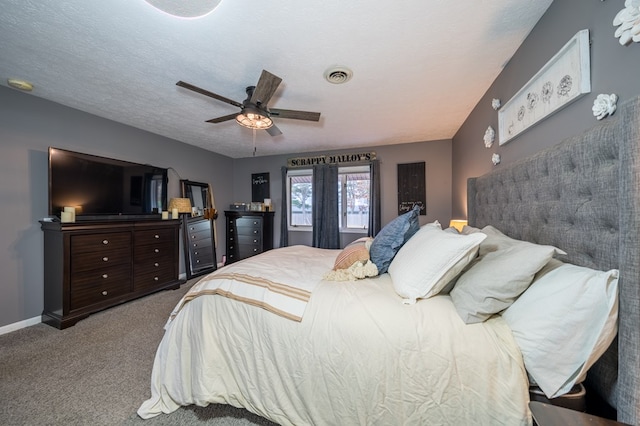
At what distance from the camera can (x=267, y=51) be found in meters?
1.70

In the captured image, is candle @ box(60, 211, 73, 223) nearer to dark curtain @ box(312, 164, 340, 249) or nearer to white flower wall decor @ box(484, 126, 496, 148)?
dark curtain @ box(312, 164, 340, 249)

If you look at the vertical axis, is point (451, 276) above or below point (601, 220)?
below

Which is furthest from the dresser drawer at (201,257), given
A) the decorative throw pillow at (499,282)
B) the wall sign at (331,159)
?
the decorative throw pillow at (499,282)

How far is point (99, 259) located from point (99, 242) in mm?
192

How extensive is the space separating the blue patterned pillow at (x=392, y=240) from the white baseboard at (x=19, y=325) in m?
3.59

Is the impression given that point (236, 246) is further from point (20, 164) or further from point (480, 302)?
point (480, 302)

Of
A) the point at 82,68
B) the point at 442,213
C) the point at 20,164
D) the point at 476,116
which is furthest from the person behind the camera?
the point at 442,213

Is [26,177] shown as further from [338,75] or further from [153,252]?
[338,75]

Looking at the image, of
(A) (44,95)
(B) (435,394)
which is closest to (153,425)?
(B) (435,394)

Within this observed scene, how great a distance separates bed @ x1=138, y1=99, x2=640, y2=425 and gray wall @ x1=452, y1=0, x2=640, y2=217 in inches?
6.1

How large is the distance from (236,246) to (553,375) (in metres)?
4.56

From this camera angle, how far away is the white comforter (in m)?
0.88

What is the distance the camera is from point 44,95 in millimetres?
2414

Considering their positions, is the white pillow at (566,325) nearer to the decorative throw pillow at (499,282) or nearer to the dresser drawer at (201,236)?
the decorative throw pillow at (499,282)
